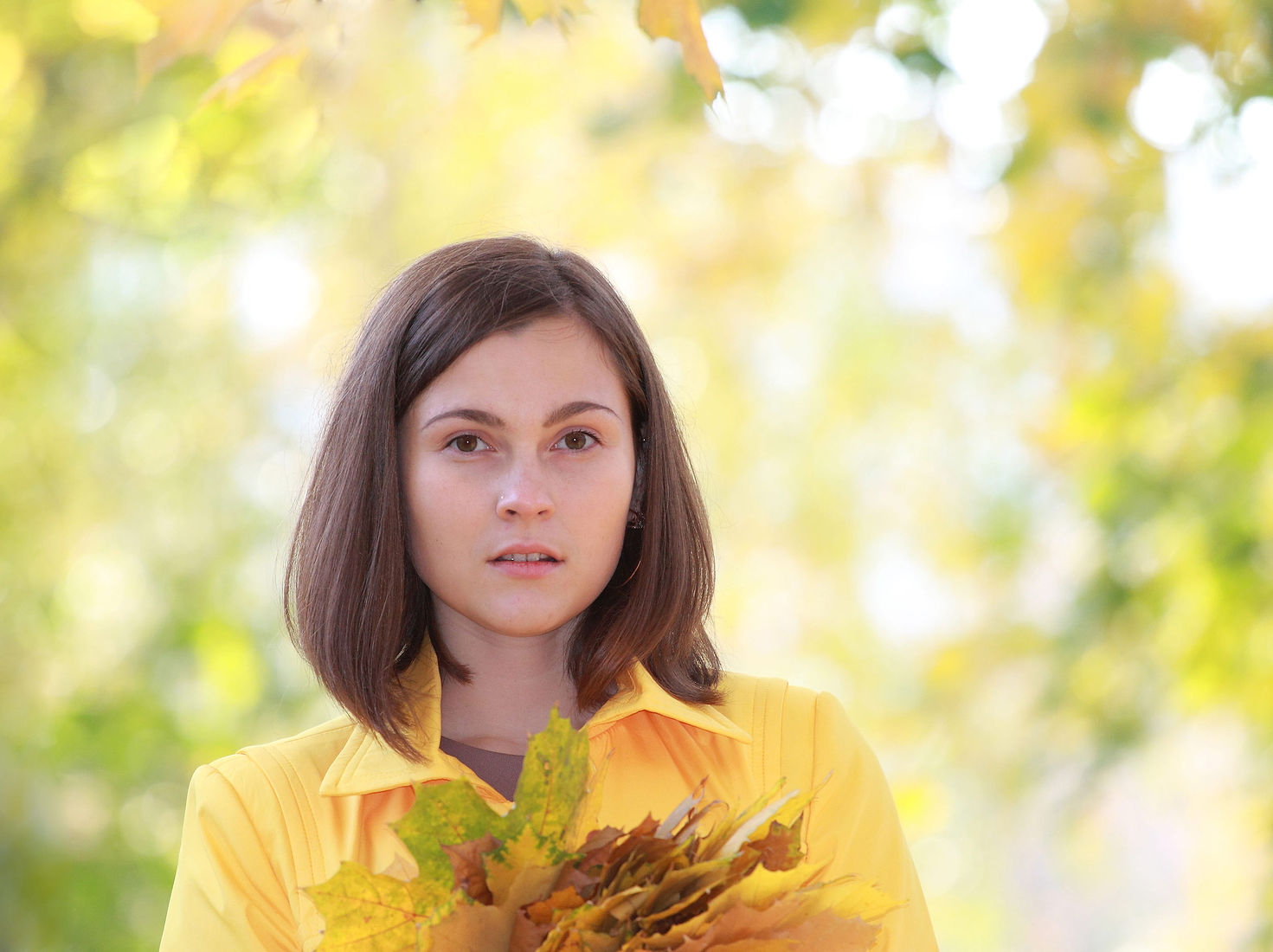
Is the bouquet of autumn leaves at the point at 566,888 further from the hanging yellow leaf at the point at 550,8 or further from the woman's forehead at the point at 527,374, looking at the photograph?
the hanging yellow leaf at the point at 550,8

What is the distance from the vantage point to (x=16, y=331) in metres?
4.30

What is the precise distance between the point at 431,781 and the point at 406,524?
238mm

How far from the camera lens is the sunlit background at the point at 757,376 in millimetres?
3004

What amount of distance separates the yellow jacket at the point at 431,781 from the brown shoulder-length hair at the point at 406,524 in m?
0.04

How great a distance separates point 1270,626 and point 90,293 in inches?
151

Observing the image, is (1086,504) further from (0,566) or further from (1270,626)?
(0,566)

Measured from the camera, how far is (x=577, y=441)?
1253 millimetres

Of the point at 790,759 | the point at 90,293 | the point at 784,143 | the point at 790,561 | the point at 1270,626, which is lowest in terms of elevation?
the point at 790,759

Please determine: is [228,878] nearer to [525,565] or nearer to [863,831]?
[525,565]

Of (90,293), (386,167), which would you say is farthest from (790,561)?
(90,293)

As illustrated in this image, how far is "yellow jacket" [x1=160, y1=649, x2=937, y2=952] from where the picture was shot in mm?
1164

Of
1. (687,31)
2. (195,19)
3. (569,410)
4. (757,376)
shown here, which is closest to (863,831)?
(569,410)

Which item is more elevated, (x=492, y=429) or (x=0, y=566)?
(x=0, y=566)

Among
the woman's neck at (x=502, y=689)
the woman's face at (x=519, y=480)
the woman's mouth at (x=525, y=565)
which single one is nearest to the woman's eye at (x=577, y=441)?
the woman's face at (x=519, y=480)
